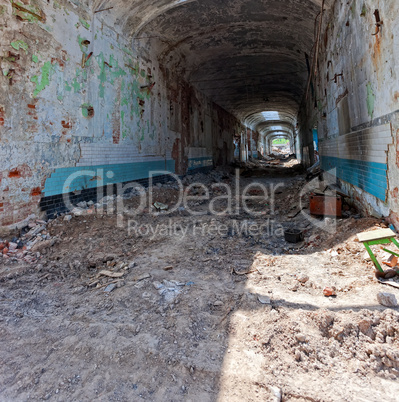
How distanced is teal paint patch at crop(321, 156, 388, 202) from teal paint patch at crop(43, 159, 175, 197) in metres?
5.37

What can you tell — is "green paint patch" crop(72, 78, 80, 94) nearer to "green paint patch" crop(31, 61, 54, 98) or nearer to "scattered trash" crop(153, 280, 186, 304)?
"green paint patch" crop(31, 61, 54, 98)

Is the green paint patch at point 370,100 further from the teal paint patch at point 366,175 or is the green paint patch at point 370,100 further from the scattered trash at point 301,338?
the scattered trash at point 301,338

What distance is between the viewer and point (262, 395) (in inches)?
69.1

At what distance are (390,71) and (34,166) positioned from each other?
226 inches

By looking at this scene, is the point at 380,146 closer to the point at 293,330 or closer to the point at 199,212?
the point at 293,330

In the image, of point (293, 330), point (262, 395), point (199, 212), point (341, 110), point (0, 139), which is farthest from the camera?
point (199, 212)

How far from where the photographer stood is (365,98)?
4.27 metres

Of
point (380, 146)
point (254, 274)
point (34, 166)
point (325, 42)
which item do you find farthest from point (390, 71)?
point (34, 166)

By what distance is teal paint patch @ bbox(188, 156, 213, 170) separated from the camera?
1199 cm

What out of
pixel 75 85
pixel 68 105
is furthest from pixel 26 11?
pixel 68 105

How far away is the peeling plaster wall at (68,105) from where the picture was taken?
463 cm

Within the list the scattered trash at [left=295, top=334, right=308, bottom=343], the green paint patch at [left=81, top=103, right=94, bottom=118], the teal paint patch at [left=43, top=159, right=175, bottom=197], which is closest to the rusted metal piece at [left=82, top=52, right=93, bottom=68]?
the green paint patch at [left=81, top=103, right=94, bottom=118]

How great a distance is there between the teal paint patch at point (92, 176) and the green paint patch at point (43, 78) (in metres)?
1.52

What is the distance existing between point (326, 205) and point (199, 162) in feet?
27.9
